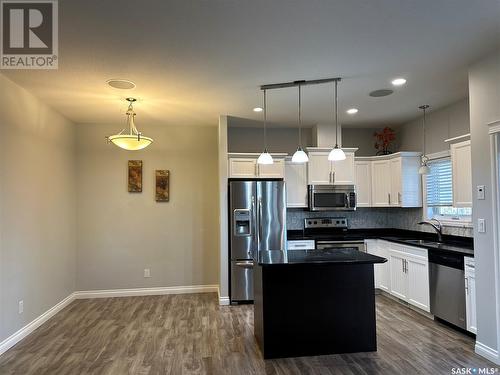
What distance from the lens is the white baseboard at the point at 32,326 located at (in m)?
3.37

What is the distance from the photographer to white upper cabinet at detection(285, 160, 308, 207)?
17.8 feet

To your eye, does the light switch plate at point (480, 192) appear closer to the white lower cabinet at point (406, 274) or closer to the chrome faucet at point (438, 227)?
the white lower cabinet at point (406, 274)

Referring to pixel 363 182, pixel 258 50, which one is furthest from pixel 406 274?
pixel 258 50

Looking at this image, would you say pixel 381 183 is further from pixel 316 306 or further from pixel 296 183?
pixel 316 306

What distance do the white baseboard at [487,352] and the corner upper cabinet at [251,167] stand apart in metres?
3.17

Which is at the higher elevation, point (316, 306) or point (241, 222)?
point (241, 222)

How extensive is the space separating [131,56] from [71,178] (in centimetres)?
306

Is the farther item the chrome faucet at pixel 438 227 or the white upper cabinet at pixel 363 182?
the white upper cabinet at pixel 363 182

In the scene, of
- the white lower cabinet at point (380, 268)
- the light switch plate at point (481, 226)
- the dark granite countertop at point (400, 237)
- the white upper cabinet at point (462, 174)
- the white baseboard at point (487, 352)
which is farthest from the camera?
the white lower cabinet at point (380, 268)

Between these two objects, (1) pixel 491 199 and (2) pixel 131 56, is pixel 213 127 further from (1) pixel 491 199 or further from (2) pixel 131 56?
(1) pixel 491 199

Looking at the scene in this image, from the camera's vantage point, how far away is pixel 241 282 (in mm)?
4836

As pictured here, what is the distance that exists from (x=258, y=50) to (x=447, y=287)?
10.9ft

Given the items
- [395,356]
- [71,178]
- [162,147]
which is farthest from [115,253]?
[395,356]

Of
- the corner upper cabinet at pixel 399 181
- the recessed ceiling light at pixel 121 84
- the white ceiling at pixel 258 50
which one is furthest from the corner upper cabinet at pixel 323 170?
the recessed ceiling light at pixel 121 84
